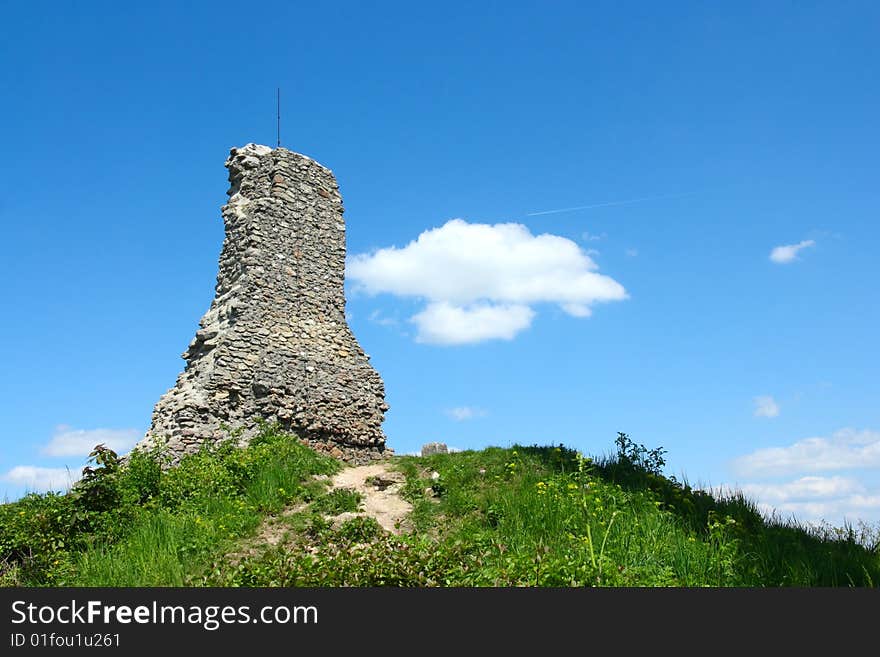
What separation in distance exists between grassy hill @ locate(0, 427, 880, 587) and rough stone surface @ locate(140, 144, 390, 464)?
105cm

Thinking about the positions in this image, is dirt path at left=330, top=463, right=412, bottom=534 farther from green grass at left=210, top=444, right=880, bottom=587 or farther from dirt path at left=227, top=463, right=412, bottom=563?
green grass at left=210, top=444, right=880, bottom=587

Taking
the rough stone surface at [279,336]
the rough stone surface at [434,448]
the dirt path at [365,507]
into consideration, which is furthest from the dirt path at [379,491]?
the rough stone surface at [434,448]

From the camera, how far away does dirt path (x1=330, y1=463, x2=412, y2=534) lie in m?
9.86

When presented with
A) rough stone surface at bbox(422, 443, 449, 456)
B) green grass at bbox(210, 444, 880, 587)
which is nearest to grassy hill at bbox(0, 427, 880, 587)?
green grass at bbox(210, 444, 880, 587)

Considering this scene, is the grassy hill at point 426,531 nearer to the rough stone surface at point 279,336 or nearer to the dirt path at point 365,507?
the dirt path at point 365,507

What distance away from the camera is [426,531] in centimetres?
923

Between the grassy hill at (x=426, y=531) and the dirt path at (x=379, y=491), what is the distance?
21cm

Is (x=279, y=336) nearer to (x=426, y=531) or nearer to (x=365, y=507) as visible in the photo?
(x=365, y=507)

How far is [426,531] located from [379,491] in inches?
84.8

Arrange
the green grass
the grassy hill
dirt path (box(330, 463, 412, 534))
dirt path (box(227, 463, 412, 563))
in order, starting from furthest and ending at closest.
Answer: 1. dirt path (box(330, 463, 412, 534))
2. dirt path (box(227, 463, 412, 563))
3. the grassy hill
4. the green grass

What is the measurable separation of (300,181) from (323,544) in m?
9.15

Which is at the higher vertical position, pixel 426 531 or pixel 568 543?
pixel 426 531

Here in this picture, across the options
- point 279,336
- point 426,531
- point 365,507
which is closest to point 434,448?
point 279,336

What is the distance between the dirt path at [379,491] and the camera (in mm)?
9859
